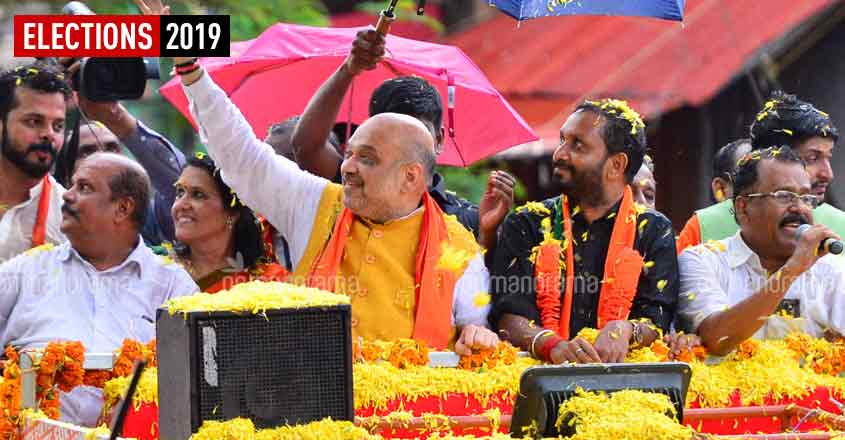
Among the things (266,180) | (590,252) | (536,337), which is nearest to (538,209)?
(590,252)

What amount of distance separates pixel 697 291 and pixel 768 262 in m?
0.38

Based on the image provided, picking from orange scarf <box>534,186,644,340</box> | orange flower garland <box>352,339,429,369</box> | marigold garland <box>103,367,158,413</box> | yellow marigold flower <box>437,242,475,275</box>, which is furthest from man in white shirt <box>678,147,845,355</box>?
marigold garland <box>103,367,158,413</box>

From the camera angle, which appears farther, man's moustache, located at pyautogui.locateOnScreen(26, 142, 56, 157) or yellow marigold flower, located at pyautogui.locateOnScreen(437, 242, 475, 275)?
man's moustache, located at pyautogui.locateOnScreen(26, 142, 56, 157)

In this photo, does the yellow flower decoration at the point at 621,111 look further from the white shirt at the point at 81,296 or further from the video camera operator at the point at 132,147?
the video camera operator at the point at 132,147

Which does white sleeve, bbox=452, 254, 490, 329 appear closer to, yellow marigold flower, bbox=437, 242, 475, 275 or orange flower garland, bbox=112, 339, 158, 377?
yellow marigold flower, bbox=437, 242, 475, 275

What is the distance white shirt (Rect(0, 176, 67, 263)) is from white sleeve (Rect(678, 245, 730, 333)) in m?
2.90

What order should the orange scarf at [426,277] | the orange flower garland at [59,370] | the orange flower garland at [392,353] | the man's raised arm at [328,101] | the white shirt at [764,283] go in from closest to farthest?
the orange flower garland at [59,370] → the orange flower garland at [392,353] → the orange scarf at [426,277] → the white shirt at [764,283] → the man's raised arm at [328,101]

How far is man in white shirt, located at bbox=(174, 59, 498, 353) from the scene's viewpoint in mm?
6133

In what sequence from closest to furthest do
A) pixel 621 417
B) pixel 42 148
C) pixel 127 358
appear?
1. pixel 621 417
2. pixel 127 358
3. pixel 42 148

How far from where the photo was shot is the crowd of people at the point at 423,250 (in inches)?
241

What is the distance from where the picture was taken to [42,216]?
23.5 feet

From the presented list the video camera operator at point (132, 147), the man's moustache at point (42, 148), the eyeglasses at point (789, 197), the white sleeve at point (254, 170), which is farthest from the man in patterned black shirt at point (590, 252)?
the man's moustache at point (42, 148)

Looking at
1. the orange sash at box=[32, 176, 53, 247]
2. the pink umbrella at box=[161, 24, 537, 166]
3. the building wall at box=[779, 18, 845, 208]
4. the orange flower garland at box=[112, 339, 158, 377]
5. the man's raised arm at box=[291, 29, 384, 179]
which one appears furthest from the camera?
the building wall at box=[779, 18, 845, 208]

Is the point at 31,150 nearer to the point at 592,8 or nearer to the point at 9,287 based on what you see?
the point at 9,287
